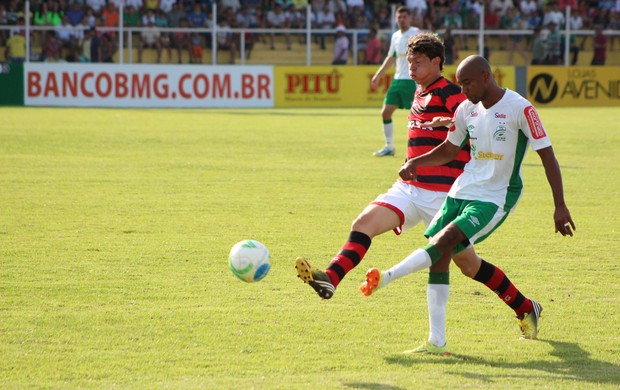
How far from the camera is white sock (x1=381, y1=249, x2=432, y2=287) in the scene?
216 inches

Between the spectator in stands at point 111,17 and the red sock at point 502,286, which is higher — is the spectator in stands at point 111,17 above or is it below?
above

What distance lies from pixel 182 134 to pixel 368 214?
15070mm

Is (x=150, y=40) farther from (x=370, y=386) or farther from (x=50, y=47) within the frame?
(x=370, y=386)

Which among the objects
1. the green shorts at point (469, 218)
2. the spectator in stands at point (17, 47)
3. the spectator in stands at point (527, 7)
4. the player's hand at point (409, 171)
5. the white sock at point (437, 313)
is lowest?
the white sock at point (437, 313)

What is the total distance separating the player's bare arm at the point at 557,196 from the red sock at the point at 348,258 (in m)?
1.22

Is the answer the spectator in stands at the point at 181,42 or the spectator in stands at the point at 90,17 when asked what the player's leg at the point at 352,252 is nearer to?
the spectator in stands at the point at 181,42

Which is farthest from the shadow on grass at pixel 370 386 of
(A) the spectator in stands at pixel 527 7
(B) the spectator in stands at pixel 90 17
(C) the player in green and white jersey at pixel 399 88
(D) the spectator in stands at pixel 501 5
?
(A) the spectator in stands at pixel 527 7

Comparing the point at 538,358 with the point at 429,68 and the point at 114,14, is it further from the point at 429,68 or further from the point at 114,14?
the point at 114,14

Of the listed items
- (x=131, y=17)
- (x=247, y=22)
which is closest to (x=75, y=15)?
(x=131, y=17)

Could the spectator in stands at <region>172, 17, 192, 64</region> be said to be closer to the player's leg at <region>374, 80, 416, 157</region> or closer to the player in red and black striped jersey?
the player's leg at <region>374, 80, 416, 157</region>

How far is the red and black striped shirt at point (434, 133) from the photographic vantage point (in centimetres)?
654

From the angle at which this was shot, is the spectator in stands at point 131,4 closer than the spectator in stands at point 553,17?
Yes

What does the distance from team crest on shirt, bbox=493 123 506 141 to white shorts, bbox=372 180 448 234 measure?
0.72 meters

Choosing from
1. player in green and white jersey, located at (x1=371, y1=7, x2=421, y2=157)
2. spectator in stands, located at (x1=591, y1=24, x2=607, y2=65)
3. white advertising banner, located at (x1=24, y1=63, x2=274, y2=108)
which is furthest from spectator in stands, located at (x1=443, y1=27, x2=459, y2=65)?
player in green and white jersey, located at (x1=371, y1=7, x2=421, y2=157)
